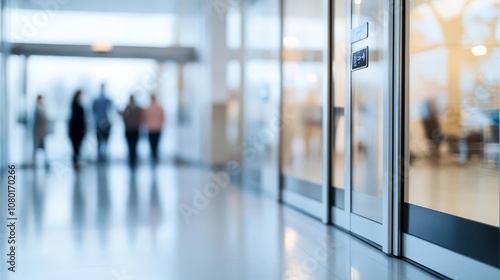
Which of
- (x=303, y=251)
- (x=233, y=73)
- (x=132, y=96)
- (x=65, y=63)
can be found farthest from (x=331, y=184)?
(x=65, y=63)

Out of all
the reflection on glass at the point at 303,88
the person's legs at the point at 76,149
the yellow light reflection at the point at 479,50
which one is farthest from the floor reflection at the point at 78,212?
the person's legs at the point at 76,149

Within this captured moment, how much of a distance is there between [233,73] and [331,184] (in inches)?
221

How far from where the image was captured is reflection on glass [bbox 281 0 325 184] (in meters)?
5.47

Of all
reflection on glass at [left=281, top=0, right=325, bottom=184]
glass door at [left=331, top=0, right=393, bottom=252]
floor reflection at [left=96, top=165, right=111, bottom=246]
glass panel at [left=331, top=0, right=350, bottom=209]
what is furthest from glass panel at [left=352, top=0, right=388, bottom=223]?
floor reflection at [left=96, top=165, right=111, bottom=246]

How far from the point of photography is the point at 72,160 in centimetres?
1255

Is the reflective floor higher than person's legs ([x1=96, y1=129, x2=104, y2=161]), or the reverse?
person's legs ([x1=96, y1=129, x2=104, y2=161])

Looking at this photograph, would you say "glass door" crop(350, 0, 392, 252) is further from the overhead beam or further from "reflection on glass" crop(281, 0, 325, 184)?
the overhead beam

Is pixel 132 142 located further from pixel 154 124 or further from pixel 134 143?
pixel 154 124

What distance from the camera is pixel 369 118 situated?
425 centimetres

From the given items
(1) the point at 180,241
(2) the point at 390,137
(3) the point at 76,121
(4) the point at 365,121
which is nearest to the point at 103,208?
(1) the point at 180,241

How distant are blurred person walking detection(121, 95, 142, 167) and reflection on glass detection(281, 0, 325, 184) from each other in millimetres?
6599

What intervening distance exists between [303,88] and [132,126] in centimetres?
753

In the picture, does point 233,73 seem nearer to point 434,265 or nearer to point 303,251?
point 303,251

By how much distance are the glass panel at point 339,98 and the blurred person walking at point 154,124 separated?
8363 mm
